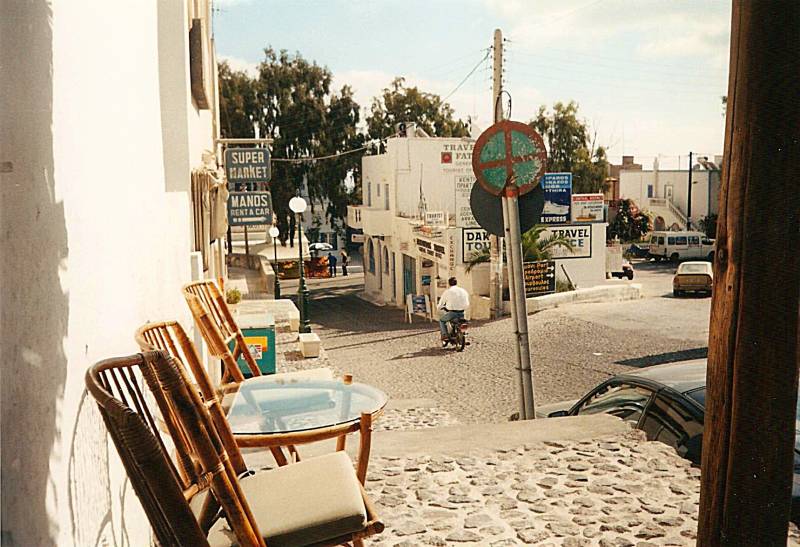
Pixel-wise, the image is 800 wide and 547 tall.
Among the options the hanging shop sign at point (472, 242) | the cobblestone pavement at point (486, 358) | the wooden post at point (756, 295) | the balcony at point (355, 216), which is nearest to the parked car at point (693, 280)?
the cobblestone pavement at point (486, 358)

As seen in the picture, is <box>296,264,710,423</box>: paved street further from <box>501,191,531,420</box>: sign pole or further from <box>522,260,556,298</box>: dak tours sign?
<box>501,191,531,420</box>: sign pole

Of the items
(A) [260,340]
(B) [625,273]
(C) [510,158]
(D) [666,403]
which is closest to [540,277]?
(B) [625,273]

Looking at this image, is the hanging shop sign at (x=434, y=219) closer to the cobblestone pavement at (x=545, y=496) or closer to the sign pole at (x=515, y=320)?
the sign pole at (x=515, y=320)

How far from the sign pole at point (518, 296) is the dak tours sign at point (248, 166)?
8.39 meters

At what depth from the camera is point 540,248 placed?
26.8m

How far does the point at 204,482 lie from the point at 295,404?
4.30 feet

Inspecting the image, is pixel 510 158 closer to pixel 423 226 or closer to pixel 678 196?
pixel 423 226

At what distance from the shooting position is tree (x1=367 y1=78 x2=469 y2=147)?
1839 inches

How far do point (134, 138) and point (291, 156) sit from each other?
41644 mm

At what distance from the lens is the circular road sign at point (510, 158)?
6.61 metres

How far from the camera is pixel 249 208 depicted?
14641mm

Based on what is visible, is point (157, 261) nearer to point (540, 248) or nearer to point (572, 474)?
point (572, 474)

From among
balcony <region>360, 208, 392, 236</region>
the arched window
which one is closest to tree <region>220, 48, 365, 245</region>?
the arched window

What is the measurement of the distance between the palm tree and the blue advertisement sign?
1.88 m
